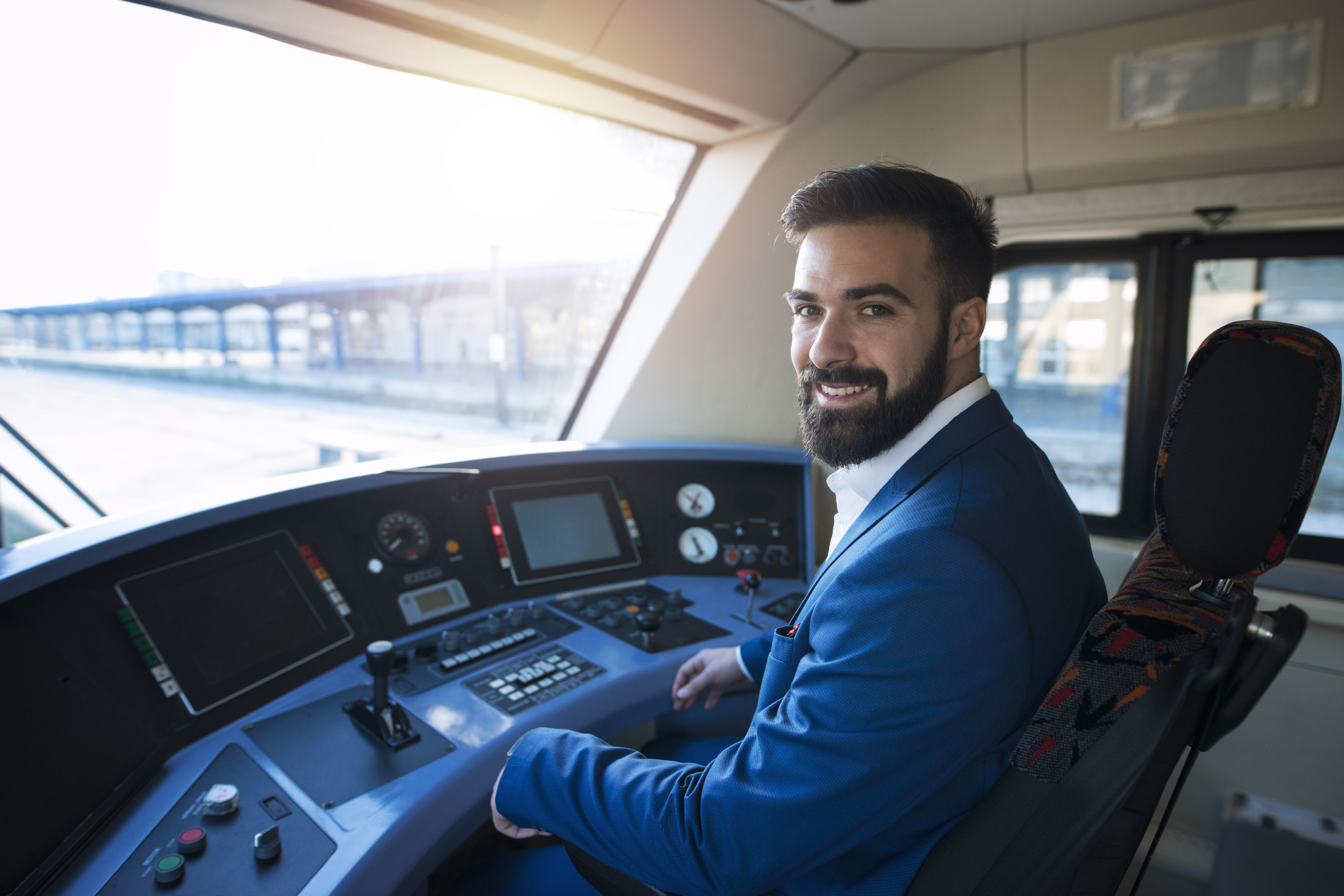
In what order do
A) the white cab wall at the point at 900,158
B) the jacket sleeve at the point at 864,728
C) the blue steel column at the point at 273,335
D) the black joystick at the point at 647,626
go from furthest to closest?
the blue steel column at the point at 273,335
the white cab wall at the point at 900,158
the black joystick at the point at 647,626
the jacket sleeve at the point at 864,728

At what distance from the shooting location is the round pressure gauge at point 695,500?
7.89 ft

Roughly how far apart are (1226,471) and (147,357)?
2.44 m

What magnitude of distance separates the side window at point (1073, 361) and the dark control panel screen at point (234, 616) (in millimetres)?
2278

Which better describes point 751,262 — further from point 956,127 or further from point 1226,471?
point 1226,471

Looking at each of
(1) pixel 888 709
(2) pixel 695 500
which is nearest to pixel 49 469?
(2) pixel 695 500

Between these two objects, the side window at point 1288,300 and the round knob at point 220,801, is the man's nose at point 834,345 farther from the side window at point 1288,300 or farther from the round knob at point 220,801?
the side window at point 1288,300

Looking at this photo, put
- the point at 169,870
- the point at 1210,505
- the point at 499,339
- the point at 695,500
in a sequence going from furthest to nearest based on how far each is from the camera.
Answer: the point at 499,339 < the point at 695,500 < the point at 169,870 < the point at 1210,505

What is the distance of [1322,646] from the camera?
2.13 metres

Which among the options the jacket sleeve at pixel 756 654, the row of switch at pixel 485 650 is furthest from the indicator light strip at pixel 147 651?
the jacket sleeve at pixel 756 654

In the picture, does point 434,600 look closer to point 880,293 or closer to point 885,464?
point 885,464

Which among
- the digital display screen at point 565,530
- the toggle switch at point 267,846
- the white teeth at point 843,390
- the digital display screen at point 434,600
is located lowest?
the toggle switch at point 267,846

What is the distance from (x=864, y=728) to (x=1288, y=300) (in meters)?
2.45

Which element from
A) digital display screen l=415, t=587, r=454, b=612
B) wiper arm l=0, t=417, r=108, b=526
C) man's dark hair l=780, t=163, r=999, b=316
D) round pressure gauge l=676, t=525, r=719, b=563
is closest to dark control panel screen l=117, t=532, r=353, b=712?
digital display screen l=415, t=587, r=454, b=612

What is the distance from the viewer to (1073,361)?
265 centimetres
